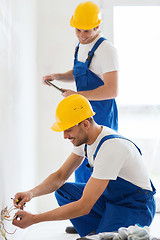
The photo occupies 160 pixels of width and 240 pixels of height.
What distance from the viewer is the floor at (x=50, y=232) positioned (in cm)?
288

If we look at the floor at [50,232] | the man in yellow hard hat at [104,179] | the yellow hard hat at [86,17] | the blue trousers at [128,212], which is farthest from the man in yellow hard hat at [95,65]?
the floor at [50,232]

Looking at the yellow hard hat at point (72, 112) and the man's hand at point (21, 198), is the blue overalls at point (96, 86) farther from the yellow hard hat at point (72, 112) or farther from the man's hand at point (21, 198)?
the man's hand at point (21, 198)

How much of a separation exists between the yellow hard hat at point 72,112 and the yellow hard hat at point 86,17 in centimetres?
62

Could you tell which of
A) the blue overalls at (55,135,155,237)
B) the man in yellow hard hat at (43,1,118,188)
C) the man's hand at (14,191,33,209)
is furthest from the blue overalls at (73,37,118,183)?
the man's hand at (14,191,33,209)

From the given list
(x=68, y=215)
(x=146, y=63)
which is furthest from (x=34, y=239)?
(x=146, y=63)

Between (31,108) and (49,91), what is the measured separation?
1.46ft

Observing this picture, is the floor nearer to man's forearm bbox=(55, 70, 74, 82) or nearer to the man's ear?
the man's ear

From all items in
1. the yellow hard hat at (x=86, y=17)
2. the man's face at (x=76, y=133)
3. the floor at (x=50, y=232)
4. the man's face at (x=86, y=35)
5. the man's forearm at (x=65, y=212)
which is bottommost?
the floor at (x=50, y=232)

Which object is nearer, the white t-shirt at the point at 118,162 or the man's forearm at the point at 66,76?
the white t-shirt at the point at 118,162

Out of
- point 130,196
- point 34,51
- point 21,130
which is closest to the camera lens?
point 130,196

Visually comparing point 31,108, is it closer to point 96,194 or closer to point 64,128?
point 64,128

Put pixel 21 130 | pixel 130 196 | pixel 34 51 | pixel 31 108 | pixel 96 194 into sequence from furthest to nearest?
pixel 34 51 → pixel 31 108 → pixel 21 130 → pixel 130 196 → pixel 96 194

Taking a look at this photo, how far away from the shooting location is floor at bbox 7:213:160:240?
2.88m

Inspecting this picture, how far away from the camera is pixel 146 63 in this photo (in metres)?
3.61
